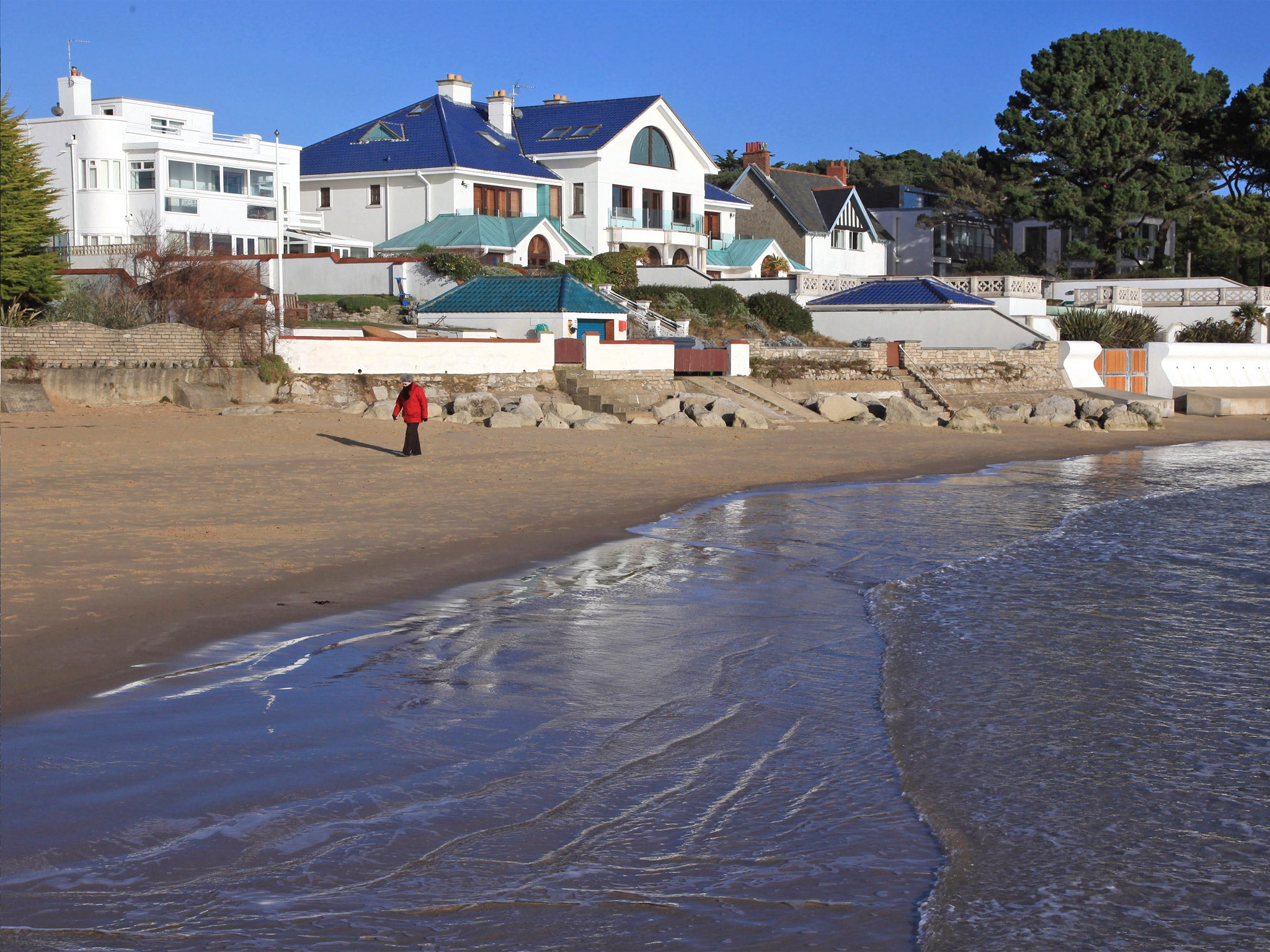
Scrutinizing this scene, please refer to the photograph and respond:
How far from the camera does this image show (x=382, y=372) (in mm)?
25859

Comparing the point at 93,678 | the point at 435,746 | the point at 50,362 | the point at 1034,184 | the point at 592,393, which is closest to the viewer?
the point at 435,746

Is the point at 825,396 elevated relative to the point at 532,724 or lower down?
elevated

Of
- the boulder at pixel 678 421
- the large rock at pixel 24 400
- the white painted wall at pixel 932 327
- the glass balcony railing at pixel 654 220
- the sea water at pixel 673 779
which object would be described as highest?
the glass balcony railing at pixel 654 220

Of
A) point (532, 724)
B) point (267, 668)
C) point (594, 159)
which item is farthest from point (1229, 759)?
point (594, 159)

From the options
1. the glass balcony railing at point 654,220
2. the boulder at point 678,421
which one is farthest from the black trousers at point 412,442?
the glass balcony railing at point 654,220

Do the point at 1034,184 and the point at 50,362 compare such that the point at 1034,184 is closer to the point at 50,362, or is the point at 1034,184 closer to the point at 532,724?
the point at 50,362

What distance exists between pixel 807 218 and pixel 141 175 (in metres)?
29.2

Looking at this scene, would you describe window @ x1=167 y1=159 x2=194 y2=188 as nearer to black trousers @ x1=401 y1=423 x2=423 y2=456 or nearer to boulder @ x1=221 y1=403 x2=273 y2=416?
boulder @ x1=221 y1=403 x2=273 y2=416

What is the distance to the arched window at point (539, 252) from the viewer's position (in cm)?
4322

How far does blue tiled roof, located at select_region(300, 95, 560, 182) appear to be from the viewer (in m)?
44.4

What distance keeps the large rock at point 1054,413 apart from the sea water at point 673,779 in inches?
885

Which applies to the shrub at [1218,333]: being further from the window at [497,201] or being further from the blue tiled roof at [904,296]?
the window at [497,201]

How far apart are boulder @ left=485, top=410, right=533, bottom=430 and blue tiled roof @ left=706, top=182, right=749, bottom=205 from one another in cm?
3070

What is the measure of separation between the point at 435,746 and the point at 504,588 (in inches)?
180
